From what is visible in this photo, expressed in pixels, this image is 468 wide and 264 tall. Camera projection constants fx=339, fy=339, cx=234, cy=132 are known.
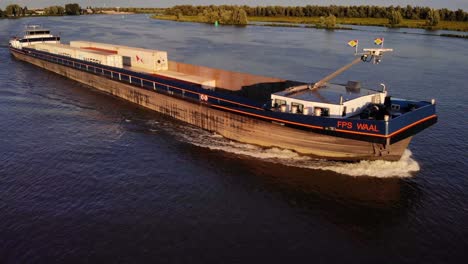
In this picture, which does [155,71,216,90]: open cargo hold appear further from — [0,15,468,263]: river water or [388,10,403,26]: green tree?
[388,10,403,26]: green tree

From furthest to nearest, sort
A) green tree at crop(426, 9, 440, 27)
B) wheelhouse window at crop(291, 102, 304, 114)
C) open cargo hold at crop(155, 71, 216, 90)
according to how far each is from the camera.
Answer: green tree at crop(426, 9, 440, 27), open cargo hold at crop(155, 71, 216, 90), wheelhouse window at crop(291, 102, 304, 114)

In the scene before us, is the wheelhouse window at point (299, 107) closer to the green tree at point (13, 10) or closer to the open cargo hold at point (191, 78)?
the open cargo hold at point (191, 78)

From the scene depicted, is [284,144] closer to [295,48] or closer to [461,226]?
[461,226]

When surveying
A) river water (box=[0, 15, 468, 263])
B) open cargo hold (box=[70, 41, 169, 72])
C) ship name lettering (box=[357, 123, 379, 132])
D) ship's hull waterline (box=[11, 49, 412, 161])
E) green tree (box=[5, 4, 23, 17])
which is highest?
green tree (box=[5, 4, 23, 17])

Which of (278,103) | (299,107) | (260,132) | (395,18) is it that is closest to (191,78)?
(260,132)

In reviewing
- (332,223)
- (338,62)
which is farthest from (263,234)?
(338,62)

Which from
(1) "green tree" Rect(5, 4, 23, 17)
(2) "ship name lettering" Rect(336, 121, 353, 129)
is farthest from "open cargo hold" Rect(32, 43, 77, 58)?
(1) "green tree" Rect(5, 4, 23, 17)

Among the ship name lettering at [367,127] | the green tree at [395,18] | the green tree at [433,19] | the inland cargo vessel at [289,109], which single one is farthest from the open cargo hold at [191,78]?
the green tree at [395,18]
